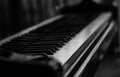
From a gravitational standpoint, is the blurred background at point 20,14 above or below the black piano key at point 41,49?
above

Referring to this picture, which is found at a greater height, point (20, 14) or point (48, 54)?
point (20, 14)

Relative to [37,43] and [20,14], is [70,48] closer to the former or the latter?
[37,43]

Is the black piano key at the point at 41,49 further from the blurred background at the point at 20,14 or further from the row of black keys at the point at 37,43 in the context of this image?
the blurred background at the point at 20,14

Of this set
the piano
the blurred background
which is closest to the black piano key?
the piano

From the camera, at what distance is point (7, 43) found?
168 centimetres

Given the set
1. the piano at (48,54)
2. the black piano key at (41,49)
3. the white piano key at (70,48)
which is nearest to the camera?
the piano at (48,54)

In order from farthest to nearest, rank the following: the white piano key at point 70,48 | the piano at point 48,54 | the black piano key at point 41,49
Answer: the black piano key at point 41,49 → the white piano key at point 70,48 → the piano at point 48,54

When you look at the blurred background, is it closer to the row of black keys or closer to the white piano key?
the row of black keys

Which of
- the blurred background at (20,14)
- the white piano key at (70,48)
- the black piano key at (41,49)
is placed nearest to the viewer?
the white piano key at (70,48)

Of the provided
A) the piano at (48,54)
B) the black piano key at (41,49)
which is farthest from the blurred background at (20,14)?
the black piano key at (41,49)

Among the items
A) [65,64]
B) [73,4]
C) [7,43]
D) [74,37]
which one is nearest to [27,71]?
[65,64]

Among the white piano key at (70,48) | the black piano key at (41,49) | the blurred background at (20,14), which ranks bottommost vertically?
the white piano key at (70,48)

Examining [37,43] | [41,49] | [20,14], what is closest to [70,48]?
[41,49]

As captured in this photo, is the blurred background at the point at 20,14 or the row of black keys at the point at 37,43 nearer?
the row of black keys at the point at 37,43
